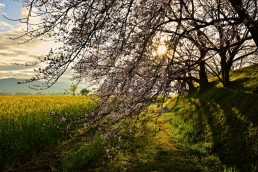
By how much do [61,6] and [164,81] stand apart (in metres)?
2.87

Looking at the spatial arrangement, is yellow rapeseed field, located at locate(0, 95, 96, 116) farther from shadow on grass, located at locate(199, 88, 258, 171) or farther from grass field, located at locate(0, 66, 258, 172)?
shadow on grass, located at locate(199, 88, 258, 171)

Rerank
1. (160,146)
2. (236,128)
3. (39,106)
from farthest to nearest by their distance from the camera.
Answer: (39,106) → (160,146) → (236,128)

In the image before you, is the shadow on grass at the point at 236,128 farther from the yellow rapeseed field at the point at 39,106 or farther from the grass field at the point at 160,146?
the yellow rapeseed field at the point at 39,106

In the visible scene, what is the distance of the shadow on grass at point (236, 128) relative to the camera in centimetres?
827

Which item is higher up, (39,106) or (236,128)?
(39,106)

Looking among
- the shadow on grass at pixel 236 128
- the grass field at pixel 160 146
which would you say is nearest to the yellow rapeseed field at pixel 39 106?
the grass field at pixel 160 146

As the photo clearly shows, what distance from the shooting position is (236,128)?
391 inches

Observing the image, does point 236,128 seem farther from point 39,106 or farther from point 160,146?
point 39,106

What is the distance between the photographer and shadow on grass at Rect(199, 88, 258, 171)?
8.27 metres

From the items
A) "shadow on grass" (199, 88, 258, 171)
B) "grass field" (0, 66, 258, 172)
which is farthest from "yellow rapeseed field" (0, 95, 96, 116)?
"shadow on grass" (199, 88, 258, 171)

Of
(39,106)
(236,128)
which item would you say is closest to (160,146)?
(236,128)

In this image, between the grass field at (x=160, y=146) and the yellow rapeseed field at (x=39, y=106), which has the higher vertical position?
the yellow rapeseed field at (x=39, y=106)

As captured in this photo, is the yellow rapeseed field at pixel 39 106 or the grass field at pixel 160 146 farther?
the yellow rapeseed field at pixel 39 106

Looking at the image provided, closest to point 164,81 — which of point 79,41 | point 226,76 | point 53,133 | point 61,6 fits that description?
point 79,41
